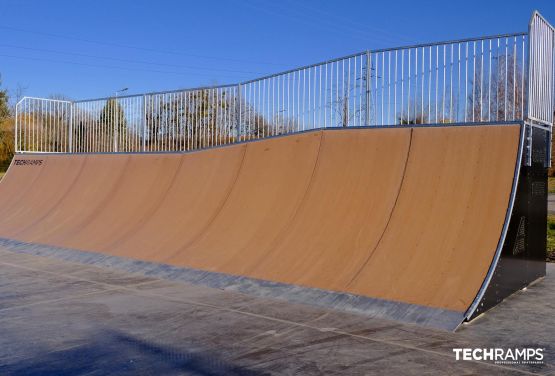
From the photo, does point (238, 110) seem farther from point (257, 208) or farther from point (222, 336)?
point (222, 336)

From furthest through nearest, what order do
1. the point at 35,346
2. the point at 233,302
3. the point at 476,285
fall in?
the point at 233,302, the point at 476,285, the point at 35,346

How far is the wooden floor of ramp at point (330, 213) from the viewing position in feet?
18.9

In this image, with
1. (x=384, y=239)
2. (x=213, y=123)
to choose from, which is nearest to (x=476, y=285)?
(x=384, y=239)

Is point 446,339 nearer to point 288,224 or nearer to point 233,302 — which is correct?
point 233,302

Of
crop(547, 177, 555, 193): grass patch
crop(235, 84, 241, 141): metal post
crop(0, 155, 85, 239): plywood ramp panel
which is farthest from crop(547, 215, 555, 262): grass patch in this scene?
crop(547, 177, 555, 193): grass patch

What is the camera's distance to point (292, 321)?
201 inches

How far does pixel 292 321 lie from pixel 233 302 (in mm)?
986

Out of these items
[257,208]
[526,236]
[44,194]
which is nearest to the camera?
[526,236]

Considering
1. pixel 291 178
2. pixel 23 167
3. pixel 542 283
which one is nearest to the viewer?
pixel 542 283

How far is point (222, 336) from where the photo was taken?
4.61 metres
